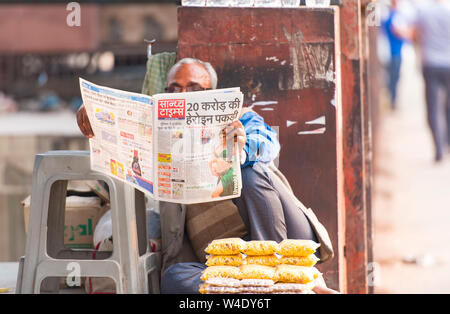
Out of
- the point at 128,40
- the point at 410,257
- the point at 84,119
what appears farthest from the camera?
the point at 128,40

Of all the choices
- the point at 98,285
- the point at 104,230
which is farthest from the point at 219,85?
the point at 98,285

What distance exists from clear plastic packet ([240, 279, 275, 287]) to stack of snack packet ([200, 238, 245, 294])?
21mm

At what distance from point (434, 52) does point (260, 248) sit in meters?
8.04

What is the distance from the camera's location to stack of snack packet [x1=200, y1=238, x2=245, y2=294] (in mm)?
2934

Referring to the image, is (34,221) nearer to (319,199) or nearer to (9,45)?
(319,199)

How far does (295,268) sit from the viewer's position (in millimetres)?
2949

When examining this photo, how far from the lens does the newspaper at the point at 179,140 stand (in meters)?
3.00

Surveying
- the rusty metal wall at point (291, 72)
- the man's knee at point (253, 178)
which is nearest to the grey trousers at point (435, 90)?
the rusty metal wall at point (291, 72)

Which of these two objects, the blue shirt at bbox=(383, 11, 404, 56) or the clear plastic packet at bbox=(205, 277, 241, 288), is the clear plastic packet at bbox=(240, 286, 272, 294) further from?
the blue shirt at bbox=(383, 11, 404, 56)

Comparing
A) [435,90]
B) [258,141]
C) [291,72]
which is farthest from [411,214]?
[258,141]

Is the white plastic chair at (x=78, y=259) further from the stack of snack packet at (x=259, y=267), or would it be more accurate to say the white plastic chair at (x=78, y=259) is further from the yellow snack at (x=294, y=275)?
the yellow snack at (x=294, y=275)

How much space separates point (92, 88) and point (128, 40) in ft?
49.7

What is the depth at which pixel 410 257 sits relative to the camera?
632 cm

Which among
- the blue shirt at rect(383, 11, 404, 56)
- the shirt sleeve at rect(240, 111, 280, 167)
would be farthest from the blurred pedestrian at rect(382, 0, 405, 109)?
the shirt sleeve at rect(240, 111, 280, 167)
